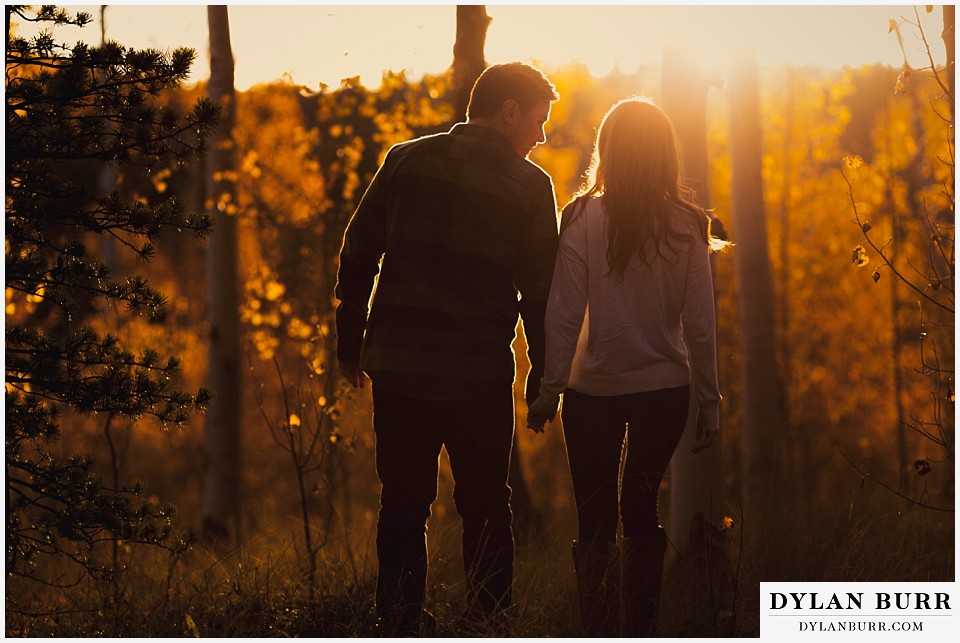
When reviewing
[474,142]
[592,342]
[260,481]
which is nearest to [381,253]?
[474,142]

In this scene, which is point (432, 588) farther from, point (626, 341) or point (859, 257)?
point (859, 257)

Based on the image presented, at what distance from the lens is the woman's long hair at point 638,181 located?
11.2 feet

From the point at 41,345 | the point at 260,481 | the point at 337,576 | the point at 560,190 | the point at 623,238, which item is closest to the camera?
the point at 623,238

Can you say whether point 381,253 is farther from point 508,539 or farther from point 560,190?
point 560,190

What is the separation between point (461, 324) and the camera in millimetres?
3434

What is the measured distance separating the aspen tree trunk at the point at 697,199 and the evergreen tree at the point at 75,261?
95.0 inches

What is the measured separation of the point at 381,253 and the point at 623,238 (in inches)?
39.5

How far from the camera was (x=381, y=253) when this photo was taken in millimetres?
3721

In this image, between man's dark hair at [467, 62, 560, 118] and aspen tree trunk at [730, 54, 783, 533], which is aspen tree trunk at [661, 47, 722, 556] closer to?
aspen tree trunk at [730, 54, 783, 533]

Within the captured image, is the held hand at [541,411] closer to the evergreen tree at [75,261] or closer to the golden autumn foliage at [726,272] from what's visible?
the evergreen tree at [75,261]

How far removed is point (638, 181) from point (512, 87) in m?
0.62

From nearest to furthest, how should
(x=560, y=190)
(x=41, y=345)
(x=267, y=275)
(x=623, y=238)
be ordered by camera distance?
(x=623, y=238) < (x=41, y=345) < (x=267, y=275) < (x=560, y=190)

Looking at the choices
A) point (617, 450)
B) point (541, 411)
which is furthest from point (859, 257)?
point (541, 411)

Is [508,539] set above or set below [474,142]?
below
